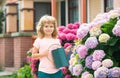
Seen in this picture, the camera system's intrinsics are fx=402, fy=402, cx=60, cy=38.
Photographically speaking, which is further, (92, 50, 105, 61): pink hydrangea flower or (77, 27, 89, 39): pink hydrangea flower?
(77, 27, 89, 39): pink hydrangea flower

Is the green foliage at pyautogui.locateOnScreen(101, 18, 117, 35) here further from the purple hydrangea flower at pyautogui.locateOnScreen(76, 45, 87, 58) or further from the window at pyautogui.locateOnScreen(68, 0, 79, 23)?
the window at pyautogui.locateOnScreen(68, 0, 79, 23)

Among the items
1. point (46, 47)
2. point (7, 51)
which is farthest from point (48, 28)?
point (7, 51)

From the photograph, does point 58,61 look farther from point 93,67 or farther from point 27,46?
point 27,46

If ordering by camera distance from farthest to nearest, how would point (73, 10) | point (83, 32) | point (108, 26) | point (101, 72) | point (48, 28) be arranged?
point (73, 10)
point (48, 28)
point (83, 32)
point (108, 26)
point (101, 72)

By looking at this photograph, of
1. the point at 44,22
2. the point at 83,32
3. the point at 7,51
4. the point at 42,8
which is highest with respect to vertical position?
the point at 42,8

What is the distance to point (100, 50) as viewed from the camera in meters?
4.45

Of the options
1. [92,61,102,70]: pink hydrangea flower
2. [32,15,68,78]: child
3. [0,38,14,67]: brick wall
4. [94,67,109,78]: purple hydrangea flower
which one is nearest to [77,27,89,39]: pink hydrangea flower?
[92,61,102,70]: pink hydrangea flower

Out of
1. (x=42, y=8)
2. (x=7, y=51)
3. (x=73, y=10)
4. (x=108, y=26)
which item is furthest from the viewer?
(x=42, y=8)

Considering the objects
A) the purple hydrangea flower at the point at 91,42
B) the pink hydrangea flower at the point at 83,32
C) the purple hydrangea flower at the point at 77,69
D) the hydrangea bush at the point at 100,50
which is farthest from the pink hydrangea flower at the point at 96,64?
the pink hydrangea flower at the point at 83,32

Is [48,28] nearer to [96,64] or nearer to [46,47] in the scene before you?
[46,47]

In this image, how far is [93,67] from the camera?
14.6ft

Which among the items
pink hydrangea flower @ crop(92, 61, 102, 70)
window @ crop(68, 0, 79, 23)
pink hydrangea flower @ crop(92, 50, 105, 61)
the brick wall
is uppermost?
window @ crop(68, 0, 79, 23)

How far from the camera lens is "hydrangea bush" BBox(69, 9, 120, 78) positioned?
4363 millimetres

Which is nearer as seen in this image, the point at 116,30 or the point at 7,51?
the point at 116,30
